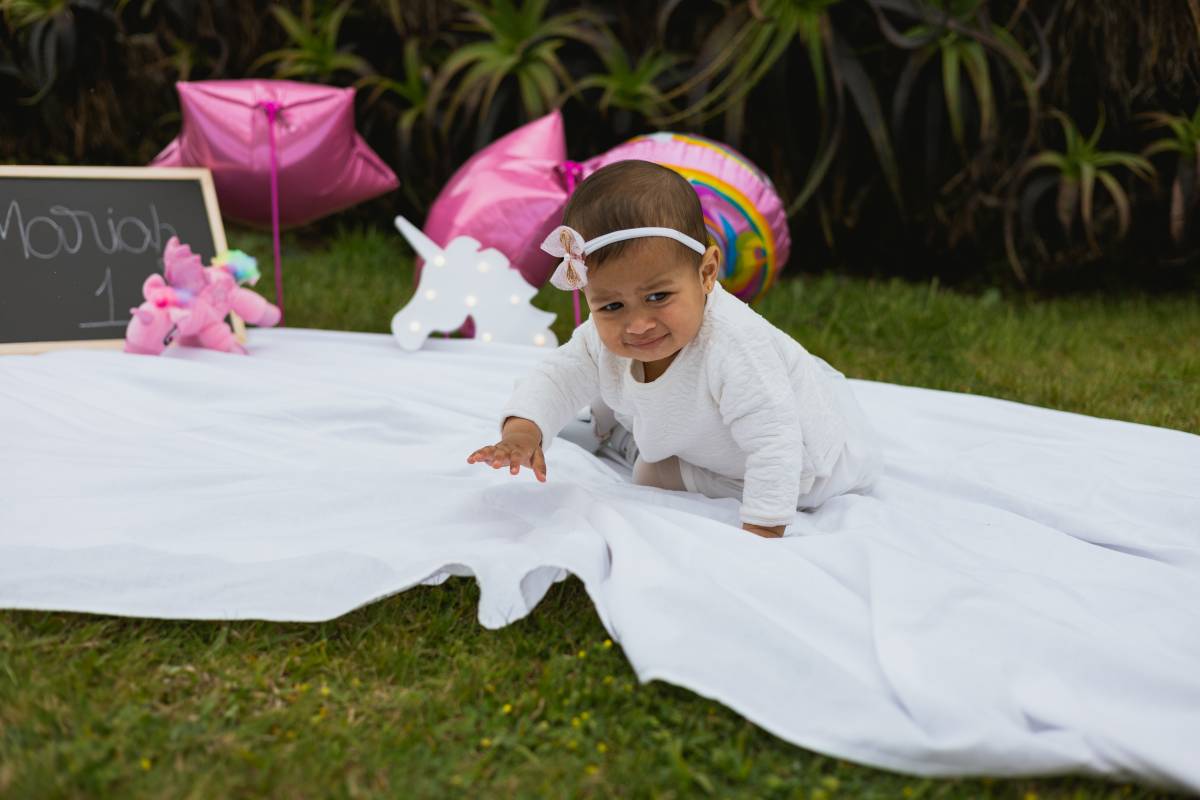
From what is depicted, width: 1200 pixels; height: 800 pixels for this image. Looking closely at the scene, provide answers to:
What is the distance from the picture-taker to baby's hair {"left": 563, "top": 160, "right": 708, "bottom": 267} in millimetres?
1600

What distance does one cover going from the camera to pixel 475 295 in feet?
9.71

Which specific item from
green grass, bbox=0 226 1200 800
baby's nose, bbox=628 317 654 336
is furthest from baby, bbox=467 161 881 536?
green grass, bbox=0 226 1200 800

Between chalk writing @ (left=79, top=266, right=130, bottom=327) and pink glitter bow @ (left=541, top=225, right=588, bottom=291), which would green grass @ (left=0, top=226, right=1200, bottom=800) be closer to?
pink glitter bow @ (left=541, top=225, right=588, bottom=291)

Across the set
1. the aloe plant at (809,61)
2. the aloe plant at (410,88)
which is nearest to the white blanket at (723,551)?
the aloe plant at (809,61)

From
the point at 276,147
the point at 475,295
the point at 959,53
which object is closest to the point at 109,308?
the point at 276,147

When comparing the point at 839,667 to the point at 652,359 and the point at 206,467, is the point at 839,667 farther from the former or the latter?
the point at 206,467

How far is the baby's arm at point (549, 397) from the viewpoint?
1.80m

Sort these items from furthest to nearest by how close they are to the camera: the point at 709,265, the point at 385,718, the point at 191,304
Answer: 1. the point at 191,304
2. the point at 709,265
3. the point at 385,718

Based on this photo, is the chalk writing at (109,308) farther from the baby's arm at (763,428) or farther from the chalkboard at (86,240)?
the baby's arm at (763,428)

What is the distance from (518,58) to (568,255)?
2.67 metres

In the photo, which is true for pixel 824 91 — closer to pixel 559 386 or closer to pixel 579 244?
pixel 559 386

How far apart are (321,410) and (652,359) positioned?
0.90 m

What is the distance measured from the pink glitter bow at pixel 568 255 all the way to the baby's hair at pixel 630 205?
2 cm

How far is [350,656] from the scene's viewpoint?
1.49m
